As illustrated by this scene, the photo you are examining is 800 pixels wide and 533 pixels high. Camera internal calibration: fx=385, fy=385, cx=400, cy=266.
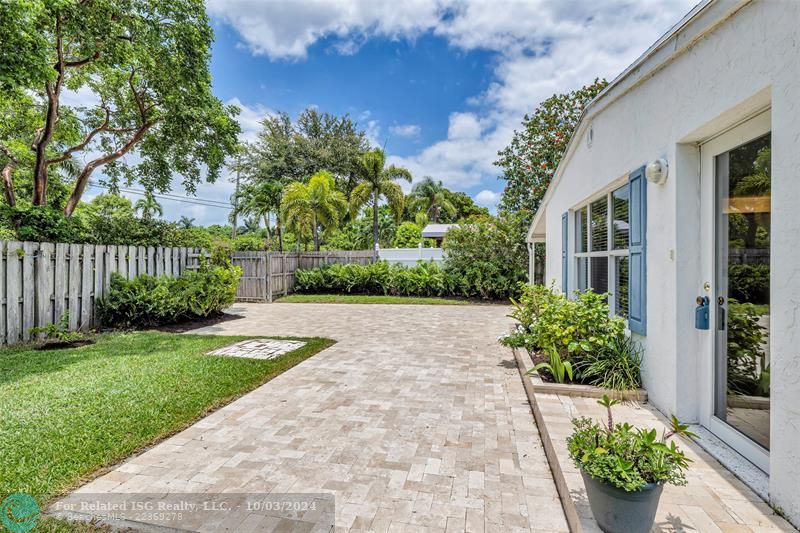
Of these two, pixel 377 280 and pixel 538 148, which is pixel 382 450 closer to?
pixel 377 280

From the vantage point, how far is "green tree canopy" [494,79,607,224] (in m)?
16.0

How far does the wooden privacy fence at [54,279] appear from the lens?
6.37m

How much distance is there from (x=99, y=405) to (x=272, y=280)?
10844 mm

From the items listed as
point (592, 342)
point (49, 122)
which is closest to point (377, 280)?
point (49, 122)

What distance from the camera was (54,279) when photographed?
707 centimetres

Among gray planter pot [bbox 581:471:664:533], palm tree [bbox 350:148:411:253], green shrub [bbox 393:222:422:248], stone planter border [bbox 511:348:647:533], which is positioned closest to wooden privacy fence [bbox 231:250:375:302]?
palm tree [bbox 350:148:411:253]

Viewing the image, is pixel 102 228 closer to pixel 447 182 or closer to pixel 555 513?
pixel 555 513

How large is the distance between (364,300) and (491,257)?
4999mm

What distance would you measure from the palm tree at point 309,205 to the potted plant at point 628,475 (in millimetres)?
16026

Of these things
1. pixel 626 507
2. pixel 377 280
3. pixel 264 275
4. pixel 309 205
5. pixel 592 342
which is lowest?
pixel 626 507

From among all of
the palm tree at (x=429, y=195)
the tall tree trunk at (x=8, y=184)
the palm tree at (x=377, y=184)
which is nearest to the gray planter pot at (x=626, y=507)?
the tall tree trunk at (x=8, y=184)

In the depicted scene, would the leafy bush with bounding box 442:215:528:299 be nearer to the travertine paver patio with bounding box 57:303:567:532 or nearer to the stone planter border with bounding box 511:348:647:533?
the travertine paver patio with bounding box 57:303:567:532

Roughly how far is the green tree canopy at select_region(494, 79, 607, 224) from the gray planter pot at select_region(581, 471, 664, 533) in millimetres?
14269

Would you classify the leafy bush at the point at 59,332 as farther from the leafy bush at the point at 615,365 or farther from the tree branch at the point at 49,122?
the leafy bush at the point at 615,365
